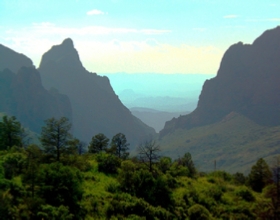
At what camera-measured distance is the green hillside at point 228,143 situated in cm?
12786

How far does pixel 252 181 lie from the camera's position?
34125mm

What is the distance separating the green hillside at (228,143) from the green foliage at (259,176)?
81775 millimetres

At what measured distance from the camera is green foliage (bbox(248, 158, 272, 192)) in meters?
33.3

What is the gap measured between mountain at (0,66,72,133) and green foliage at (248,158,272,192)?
166 m

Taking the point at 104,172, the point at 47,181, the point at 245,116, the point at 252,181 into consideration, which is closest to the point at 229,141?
the point at 245,116

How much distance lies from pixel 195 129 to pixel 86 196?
589ft

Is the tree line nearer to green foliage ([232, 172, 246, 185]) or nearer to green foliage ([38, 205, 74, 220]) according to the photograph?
green foliage ([38, 205, 74, 220])

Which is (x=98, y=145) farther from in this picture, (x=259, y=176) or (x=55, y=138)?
(x=259, y=176)

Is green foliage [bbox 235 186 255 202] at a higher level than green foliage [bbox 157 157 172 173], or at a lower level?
lower

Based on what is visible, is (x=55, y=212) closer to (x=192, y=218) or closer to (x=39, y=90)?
(x=192, y=218)

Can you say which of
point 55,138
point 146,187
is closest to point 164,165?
point 146,187

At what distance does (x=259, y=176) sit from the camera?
111 ft

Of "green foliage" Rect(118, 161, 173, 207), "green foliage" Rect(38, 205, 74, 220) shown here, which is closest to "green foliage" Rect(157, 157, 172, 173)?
"green foliage" Rect(118, 161, 173, 207)

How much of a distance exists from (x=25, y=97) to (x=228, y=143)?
131 meters
